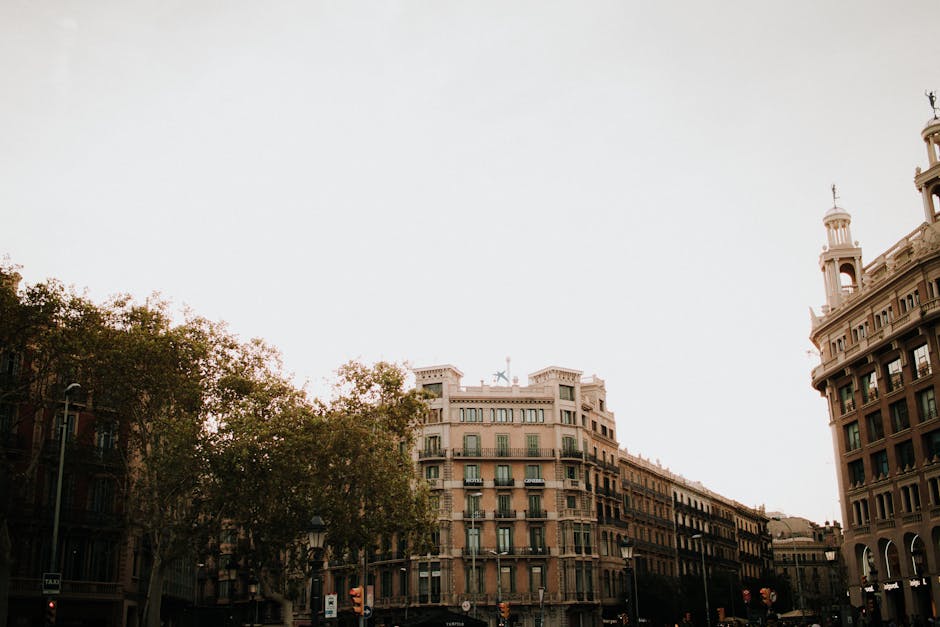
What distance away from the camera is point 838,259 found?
190 feet

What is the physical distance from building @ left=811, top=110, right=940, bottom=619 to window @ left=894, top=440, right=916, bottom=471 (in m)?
0.06

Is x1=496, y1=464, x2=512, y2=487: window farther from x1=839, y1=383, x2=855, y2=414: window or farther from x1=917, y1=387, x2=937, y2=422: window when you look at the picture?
x1=917, y1=387, x2=937, y2=422: window

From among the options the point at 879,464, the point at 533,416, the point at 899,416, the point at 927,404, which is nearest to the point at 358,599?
the point at 927,404

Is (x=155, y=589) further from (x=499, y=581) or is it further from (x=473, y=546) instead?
(x=499, y=581)

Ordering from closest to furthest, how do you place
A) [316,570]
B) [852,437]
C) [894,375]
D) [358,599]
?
[316,570] < [358,599] < [894,375] < [852,437]

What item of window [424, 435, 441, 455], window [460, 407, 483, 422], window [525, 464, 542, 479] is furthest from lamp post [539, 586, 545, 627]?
window [460, 407, 483, 422]

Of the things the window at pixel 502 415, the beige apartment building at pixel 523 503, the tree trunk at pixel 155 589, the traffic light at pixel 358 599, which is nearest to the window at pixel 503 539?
the beige apartment building at pixel 523 503

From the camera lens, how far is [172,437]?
37.6 meters

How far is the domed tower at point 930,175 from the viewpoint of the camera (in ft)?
161

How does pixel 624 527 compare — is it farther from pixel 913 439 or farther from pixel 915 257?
pixel 915 257

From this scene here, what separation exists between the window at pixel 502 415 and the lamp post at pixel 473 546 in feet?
21.3

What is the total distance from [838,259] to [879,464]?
49.1ft

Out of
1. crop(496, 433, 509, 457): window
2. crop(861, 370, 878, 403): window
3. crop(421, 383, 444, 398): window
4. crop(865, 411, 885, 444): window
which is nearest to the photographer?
crop(865, 411, 885, 444): window

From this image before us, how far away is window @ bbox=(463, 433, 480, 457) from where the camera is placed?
229 ft
